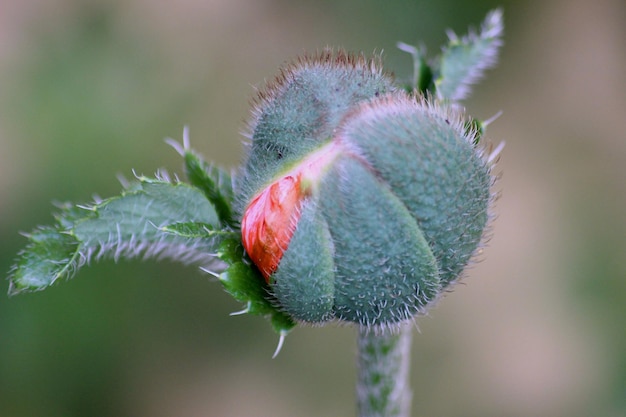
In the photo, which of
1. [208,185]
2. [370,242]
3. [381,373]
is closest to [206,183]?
[208,185]

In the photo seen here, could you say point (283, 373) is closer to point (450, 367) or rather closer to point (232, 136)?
point (450, 367)

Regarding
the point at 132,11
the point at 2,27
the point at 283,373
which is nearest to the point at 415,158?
the point at 283,373

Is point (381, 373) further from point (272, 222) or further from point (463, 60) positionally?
point (463, 60)

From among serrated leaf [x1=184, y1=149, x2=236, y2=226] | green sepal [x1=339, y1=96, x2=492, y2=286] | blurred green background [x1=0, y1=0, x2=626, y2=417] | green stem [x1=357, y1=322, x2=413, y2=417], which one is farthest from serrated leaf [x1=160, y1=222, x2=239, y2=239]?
blurred green background [x1=0, y1=0, x2=626, y2=417]

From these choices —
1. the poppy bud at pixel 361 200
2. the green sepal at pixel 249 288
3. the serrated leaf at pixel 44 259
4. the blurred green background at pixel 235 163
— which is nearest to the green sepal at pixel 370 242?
the poppy bud at pixel 361 200

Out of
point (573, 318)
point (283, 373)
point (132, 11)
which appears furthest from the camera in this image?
point (132, 11)
